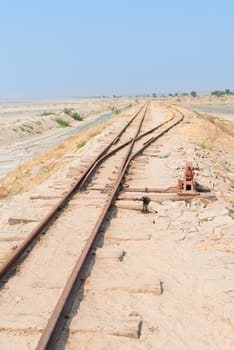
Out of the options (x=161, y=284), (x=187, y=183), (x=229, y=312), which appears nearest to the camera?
(x=229, y=312)

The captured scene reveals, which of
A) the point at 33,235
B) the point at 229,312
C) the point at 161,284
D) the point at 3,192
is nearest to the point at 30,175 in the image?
the point at 3,192

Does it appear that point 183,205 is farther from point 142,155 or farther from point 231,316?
point 142,155

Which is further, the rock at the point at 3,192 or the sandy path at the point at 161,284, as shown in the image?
the rock at the point at 3,192

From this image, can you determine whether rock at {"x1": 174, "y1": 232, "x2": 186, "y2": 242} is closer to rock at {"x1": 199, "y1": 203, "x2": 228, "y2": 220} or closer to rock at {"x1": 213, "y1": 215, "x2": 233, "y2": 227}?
rock at {"x1": 213, "y1": 215, "x2": 233, "y2": 227}

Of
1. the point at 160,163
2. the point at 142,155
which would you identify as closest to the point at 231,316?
the point at 160,163

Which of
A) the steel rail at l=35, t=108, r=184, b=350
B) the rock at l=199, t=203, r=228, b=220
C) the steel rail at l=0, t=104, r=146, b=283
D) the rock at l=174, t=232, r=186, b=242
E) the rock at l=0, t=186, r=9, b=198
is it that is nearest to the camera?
the steel rail at l=35, t=108, r=184, b=350

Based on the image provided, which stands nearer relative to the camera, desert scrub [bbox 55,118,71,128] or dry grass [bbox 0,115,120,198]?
dry grass [bbox 0,115,120,198]

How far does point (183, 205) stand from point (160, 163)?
5.31 metres

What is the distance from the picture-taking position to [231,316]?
4.64 metres

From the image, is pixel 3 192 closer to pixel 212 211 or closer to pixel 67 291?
pixel 212 211

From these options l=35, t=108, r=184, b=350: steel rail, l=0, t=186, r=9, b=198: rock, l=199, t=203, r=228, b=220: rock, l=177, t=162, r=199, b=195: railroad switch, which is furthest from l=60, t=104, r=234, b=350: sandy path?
l=0, t=186, r=9, b=198: rock

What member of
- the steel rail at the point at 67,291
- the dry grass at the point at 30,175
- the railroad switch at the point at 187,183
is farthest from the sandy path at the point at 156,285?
the dry grass at the point at 30,175

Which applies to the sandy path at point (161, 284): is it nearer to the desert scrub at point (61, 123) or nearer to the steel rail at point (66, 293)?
the steel rail at point (66, 293)

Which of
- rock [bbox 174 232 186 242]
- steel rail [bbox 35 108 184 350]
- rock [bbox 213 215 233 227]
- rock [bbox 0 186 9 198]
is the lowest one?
rock [bbox 0 186 9 198]
